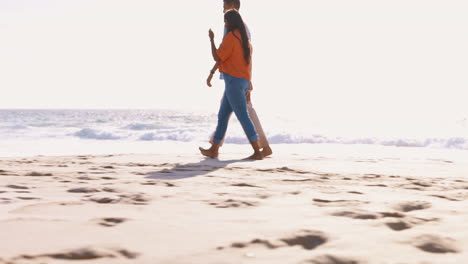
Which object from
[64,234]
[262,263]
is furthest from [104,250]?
[262,263]

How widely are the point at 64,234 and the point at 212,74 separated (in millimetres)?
3425

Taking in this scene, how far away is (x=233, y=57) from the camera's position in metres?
4.96

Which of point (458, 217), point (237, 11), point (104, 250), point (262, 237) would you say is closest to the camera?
point (104, 250)

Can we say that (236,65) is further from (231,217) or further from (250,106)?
(231,217)

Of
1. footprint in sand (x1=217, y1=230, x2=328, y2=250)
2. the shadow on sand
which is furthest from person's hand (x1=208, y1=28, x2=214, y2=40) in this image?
footprint in sand (x1=217, y1=230, x2=328, y2=250)

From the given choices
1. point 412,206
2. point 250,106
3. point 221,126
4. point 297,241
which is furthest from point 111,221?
point 250,106

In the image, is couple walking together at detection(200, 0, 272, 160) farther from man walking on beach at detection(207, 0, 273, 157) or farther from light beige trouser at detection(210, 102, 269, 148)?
light beige trouser at detection(210, 102, 269, 148)

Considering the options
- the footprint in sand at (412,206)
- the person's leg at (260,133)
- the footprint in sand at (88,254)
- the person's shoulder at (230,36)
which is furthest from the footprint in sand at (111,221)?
the person's leg at (260,133)

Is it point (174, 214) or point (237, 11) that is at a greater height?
point (237, 11)

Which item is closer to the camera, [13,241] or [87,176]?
[13,241]

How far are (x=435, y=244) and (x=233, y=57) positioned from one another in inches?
141

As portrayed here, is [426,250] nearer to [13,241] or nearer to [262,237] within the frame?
[262,237]

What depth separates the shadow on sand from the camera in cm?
346

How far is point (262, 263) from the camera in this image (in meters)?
1.44
